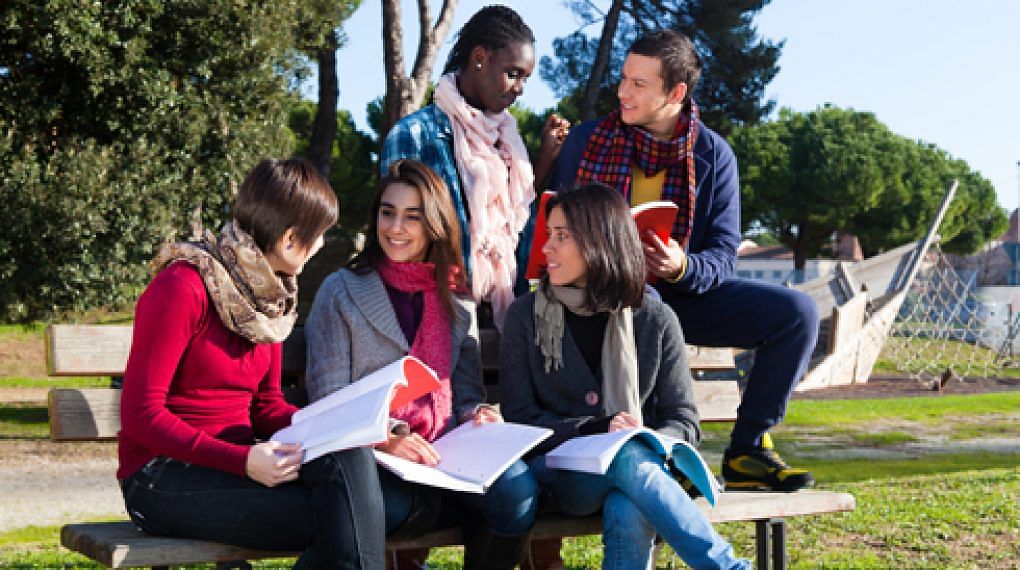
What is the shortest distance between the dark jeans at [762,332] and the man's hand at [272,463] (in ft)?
5.80

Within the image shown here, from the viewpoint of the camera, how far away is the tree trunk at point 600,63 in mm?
17172

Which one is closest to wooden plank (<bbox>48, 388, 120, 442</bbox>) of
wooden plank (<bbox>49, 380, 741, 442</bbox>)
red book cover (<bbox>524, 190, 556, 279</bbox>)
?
wooden plank (<bbox>49, 380, 741, 442</bbox>)

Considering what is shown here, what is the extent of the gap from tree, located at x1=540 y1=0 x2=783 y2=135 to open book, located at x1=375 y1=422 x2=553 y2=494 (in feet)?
57.1

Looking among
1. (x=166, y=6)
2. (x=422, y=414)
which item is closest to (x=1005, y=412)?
(x=166, y=6)

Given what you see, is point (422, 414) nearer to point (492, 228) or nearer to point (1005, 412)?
point (492, 228)

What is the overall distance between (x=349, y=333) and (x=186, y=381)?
0.65m

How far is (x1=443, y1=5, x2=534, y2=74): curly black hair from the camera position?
4.30 m

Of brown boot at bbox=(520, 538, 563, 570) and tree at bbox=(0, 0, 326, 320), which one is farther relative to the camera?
tree at bbox=(0, 0, 326, 320)

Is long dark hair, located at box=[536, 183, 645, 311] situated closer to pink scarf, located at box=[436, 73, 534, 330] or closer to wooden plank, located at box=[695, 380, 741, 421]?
pink scarf, located at box=[436, 73, 534, 330]

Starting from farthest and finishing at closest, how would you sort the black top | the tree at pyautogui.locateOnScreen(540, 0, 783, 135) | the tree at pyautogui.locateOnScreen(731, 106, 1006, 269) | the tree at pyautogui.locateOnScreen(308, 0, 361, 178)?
the tree at pyautogui.locateOnScreen(731, 106, 1006, 269) → the tree at pyautogui.locateOnScreen(540, 0, 783, 135) → the tree at pyautogui.locateOnScreen(308, 0, 361, 178) → the black top

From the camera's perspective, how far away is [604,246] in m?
3.61

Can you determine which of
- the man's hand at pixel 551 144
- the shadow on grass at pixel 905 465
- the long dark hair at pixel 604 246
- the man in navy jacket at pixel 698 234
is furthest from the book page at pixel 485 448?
the shadow on grass at pixel 905 465

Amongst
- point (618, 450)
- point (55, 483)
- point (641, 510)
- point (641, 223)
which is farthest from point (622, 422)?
point (55, 483)

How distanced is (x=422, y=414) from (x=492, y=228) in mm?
1047
